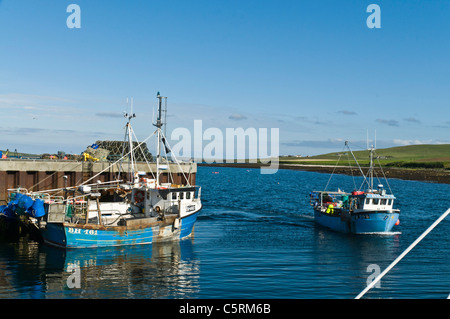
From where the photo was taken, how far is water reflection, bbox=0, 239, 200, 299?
819 inches

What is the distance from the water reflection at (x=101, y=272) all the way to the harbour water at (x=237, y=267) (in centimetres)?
5

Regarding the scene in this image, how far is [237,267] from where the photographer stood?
2598cm

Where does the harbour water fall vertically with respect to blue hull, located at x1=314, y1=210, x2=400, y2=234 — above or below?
below

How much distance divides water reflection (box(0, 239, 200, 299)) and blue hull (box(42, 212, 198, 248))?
1.50 ft

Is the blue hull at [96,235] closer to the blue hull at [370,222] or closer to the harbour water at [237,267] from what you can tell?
the harbour water at [237,267]

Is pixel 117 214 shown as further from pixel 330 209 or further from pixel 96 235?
pixel 330 209

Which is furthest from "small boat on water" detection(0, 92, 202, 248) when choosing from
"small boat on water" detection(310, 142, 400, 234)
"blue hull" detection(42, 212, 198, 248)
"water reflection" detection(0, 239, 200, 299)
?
"small boat on water" detection(310, 142, 400, 234)

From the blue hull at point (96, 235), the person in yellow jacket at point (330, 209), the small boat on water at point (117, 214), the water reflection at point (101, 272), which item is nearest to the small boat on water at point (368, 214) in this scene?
the person in yellow jacket at point (330, 209)

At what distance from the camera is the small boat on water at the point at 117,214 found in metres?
29.2

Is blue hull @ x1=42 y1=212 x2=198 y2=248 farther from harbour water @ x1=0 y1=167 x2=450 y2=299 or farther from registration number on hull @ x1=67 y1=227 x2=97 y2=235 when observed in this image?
harbour water @ x1=0 y1=167 x2=450 y2=299

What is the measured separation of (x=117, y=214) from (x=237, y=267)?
12.3 metres

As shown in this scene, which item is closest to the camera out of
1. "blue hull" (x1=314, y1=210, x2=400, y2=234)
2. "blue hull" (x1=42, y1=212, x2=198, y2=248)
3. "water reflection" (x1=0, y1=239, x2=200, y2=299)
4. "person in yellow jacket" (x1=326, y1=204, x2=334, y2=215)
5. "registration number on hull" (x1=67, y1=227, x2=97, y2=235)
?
"water reflection" (x1=0, y1=239, x2=200, y2=299)

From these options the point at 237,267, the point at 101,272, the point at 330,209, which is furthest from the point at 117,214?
the point at 330,209
